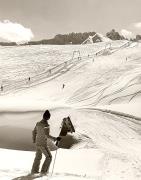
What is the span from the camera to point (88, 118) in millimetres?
27000

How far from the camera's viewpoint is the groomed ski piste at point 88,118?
14.0 meters

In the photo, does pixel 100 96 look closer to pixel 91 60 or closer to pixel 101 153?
pixel 91 60

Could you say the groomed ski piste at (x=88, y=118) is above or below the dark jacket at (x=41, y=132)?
below

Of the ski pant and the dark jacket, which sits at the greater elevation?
the dark jacket

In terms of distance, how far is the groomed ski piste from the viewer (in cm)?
1403

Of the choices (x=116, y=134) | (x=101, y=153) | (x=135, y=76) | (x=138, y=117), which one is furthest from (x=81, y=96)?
(x=101, y=153)

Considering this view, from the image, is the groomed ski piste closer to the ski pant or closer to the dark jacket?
the ski pant

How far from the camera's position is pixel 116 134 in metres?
25.0

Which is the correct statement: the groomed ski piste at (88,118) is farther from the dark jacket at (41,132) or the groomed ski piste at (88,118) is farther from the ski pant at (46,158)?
the dark jacket at (41,132)

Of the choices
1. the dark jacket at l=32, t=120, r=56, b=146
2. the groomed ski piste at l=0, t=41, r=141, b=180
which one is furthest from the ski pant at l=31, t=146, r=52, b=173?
the groomed ski piste at l=0, t=41, r=141, b=180

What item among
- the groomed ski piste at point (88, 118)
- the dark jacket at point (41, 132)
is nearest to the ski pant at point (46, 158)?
the dark jacket at point (41, 132)

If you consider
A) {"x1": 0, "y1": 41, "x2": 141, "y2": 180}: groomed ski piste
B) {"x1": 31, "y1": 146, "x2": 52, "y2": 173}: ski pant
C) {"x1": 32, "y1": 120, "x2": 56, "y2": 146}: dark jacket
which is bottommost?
{"x1": 0, "y1": 41, "x2": 141, "y2": 180}: groomed ski piste

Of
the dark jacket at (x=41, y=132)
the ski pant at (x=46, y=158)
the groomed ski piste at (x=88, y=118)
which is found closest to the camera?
the dark jacket at (x=41, y=132)

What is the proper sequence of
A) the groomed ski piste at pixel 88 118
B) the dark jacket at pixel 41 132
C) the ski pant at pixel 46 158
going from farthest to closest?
the groomed ski piste at pixel 88 118, the ski pant at pixel 46 158, the dark jacket at pixel 41 132
